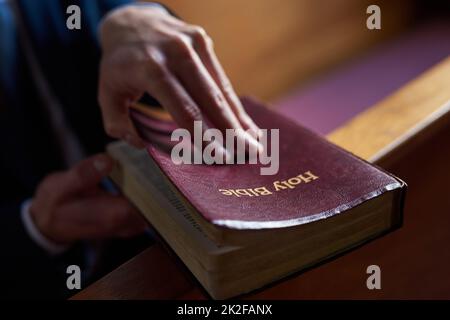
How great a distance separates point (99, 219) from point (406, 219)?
344mm

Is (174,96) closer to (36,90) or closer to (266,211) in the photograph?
(266,211)

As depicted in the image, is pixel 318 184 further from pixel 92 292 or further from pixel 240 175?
pixel 92 292

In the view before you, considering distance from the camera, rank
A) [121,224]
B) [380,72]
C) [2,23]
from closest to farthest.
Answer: [121,224]
[2,23]
[380,72]

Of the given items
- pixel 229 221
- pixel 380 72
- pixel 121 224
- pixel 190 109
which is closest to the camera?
pixel 229 221

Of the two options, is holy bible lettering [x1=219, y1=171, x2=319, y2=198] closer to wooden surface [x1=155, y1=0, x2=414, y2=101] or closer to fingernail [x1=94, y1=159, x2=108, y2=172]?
fingernail [x1=94, y1=159, x2=108, y2=172]

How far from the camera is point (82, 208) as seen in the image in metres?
0.59

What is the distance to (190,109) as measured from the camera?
1.46ft

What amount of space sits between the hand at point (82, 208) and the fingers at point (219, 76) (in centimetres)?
15

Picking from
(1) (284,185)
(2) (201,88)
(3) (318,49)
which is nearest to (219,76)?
(2) (201,88)

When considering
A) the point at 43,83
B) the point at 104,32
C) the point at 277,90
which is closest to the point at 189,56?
the point at 104,32

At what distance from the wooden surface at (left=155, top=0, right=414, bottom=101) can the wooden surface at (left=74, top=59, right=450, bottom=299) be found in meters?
0.51

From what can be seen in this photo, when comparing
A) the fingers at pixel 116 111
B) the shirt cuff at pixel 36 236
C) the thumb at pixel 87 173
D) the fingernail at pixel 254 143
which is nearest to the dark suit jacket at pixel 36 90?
the shirt cuff at pixel 36 236
